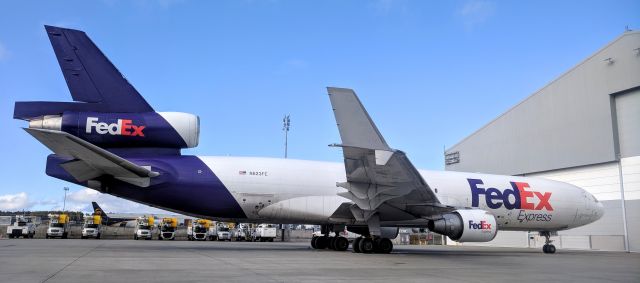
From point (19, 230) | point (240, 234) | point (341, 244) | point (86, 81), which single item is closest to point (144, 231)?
point (240, 234)

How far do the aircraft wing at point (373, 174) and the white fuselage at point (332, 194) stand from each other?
1469mm

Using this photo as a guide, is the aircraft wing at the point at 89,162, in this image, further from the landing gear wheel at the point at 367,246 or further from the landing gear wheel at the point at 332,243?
the landing gear wheel at the point at 332,243

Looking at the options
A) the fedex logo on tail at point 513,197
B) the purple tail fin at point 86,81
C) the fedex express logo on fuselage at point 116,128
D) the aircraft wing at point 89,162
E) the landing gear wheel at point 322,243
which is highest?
the purple tail fin at point 86,81

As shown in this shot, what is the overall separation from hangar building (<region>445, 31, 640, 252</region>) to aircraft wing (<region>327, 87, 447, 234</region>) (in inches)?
569

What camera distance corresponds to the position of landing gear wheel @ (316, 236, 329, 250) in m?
19.4

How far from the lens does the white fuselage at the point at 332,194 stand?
637 inches

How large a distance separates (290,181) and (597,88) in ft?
59.4

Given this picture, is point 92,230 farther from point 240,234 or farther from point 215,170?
point 215,170

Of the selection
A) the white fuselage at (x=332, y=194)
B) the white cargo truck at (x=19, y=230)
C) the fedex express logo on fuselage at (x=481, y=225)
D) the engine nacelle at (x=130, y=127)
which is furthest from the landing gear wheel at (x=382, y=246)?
the white cargo truck at (x=19, y=230)

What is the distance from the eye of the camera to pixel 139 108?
48.0 feet

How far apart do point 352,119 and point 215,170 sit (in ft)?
18.0

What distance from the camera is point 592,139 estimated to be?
1005 inches

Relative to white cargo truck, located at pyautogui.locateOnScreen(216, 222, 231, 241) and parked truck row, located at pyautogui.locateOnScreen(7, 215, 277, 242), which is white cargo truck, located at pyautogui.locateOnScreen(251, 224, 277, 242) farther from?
white cargo truck, located at pyautogui.locateOnScreen(216, 222, 231, 241)

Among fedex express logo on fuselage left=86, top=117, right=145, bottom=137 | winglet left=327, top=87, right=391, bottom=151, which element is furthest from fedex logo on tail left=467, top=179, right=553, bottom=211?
fedex express logo on fuselage left=86, top=117, right=145, bottom=137
